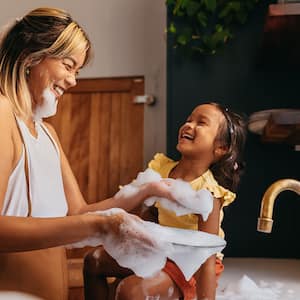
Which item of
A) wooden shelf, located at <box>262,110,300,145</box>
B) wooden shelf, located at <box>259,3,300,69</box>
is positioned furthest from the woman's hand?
wooden shelf, located at <box>259,3,300,69</box>

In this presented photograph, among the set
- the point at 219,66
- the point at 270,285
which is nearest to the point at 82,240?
the point at 270,285

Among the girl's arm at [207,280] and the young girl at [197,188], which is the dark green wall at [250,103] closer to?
the young girl at [197,188]

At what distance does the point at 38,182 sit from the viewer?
87cm

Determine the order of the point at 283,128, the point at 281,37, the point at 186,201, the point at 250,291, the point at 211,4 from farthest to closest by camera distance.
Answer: the point at 211,4 → the point at 281,37 → the point at 283,128 → the point at 250,291 → the point at 186,201

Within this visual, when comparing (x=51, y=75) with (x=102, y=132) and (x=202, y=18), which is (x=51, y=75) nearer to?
(x=202, y=18)

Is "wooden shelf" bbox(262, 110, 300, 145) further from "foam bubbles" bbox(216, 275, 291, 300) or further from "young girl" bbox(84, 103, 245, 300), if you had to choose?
"foam bubbles" bbox(216, 275, 291, 300)

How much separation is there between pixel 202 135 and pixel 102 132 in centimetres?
108

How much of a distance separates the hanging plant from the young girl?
56 centimetres

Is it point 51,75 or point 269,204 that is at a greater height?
point 51,75

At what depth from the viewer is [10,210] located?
0.82 metres

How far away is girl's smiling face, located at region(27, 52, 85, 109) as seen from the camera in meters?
0.92

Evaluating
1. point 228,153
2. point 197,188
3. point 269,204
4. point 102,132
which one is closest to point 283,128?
point 228,153

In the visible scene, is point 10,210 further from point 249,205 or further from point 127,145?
point 127,145

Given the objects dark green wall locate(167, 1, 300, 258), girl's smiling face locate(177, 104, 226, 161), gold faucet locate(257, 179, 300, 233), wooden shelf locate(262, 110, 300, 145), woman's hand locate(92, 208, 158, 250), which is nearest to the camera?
woman's hand locate(92, 208, 158, 250)
